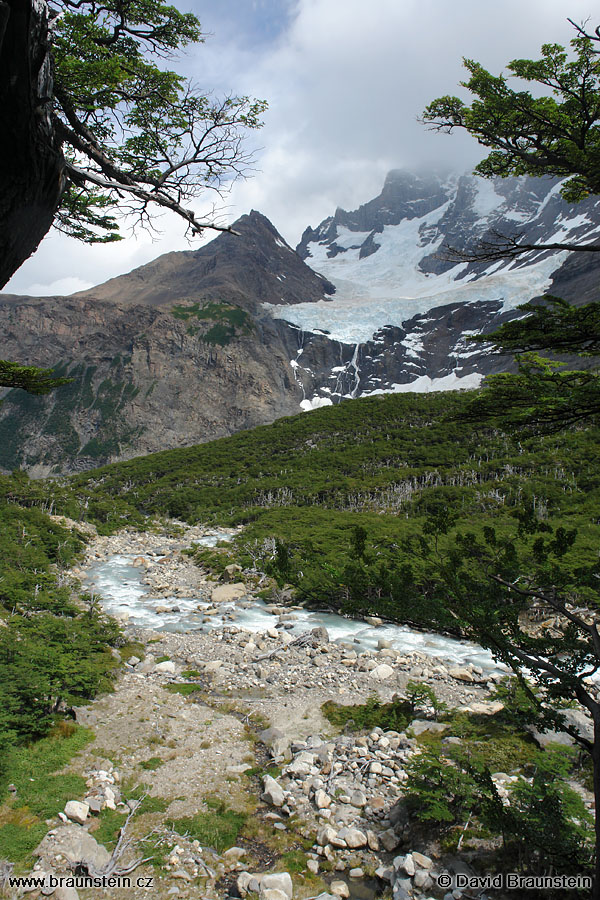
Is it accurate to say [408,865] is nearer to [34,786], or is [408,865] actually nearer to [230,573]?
[34,786]

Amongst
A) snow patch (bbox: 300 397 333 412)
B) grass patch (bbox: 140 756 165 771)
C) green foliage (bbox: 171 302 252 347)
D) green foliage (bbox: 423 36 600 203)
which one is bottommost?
grass patch (bbox: 140 756 165 771)

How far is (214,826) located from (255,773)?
178cm

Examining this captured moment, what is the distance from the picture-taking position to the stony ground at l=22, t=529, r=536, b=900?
6.30 m

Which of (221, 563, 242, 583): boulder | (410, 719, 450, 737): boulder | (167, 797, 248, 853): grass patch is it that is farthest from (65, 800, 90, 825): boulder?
(221, 563, 242, 583): boulder

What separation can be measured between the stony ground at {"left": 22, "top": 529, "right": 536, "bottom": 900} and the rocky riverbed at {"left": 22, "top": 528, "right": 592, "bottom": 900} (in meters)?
0.03

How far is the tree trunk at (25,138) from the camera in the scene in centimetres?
215

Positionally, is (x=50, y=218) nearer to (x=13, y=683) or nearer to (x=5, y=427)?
(x=13, y=683)

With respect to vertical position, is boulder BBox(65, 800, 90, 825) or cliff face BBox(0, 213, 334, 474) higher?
cliff face BBox(0, 213, 334, 474)

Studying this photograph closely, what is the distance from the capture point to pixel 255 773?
890cm

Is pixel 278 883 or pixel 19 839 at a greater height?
pixel 19 839

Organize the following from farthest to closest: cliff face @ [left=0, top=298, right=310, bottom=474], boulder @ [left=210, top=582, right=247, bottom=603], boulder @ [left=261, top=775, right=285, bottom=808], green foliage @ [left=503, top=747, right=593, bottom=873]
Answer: cliff face @ [left=0, top=298, right=310, bottom=474] < boulder @ [left=210, top=582, right=247, bottom=603] < boulder @ [left=261, top=775, right=285, bottom=808] < green foliage @ [left=503, top=747, right=593, bottom=873]

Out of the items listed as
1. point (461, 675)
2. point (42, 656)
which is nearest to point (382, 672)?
point (461, 675)

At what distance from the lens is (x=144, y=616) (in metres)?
20.5

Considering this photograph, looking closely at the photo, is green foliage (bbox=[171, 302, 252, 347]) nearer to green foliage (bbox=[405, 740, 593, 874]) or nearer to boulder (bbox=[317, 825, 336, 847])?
green foliage (bbox=[405, 740, 593, 874])
